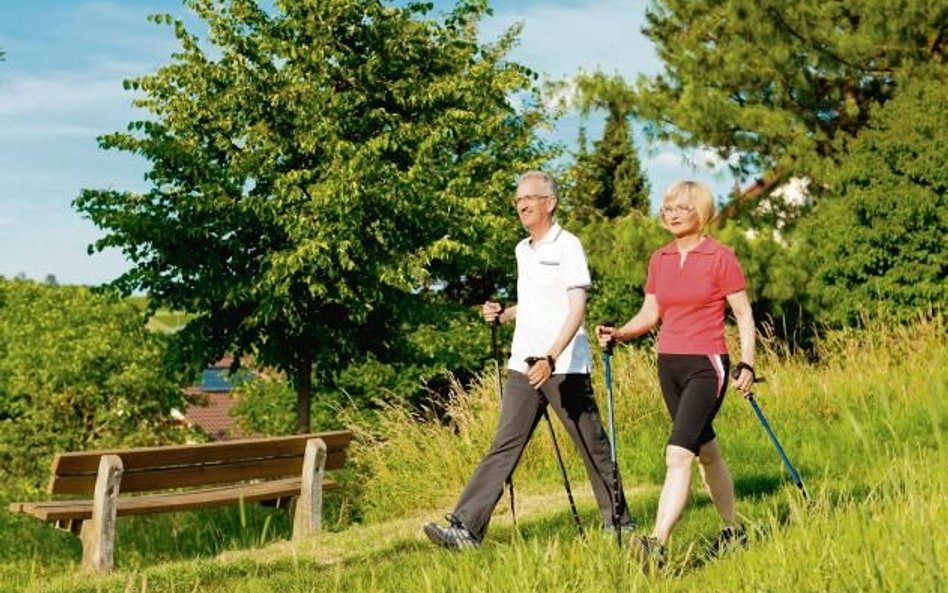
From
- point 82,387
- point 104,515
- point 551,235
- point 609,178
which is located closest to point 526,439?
point 551,235

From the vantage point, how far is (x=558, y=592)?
147 inches

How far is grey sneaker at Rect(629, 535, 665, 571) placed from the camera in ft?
13.9

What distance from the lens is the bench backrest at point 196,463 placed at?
8.47 metres

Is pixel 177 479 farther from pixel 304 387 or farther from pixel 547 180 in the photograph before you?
pixel 304 387

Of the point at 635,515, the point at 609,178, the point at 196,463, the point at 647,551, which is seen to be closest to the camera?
the point at 647,551

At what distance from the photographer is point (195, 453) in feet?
30.0

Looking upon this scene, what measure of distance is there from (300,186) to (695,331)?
603 inches

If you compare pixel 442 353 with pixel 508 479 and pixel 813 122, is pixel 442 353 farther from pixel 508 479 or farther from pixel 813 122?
pixel 508 479

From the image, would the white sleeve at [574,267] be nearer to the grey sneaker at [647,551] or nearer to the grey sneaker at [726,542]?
the grey sneaker at [726,542]

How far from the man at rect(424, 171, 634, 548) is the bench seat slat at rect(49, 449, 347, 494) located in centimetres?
365

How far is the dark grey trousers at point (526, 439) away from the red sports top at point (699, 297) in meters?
0.75

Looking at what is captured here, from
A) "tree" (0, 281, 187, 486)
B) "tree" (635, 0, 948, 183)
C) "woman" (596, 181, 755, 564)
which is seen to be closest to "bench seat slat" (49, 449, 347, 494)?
"woman" (596, 181, 755, 564)

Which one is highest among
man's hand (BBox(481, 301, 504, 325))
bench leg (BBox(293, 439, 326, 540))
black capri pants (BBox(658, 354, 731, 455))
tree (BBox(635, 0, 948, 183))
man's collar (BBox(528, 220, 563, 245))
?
tree (BBox(635, 0, 948, 183))

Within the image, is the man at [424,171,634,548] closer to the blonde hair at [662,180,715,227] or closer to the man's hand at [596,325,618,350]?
the man's hand at [596,325,618,350]
